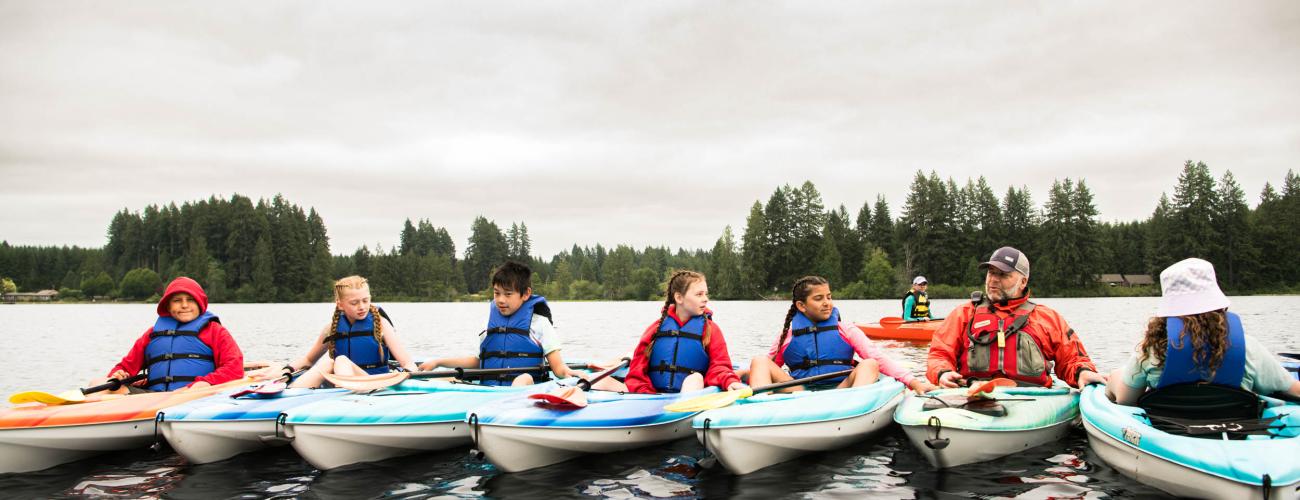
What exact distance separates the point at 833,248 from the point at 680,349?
5979 centimetres

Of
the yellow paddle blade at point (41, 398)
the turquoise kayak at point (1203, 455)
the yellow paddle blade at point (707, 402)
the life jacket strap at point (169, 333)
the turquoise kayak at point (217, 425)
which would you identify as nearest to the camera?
the turquoise kayak at point (1203, 455)

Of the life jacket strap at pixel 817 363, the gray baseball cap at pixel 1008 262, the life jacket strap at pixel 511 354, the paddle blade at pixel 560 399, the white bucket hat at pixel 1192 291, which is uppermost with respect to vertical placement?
the gray baseball cap at pixel 1008 262

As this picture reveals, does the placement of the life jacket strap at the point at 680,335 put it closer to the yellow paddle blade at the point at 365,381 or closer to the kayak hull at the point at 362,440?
the kayak hull at the point at 362,440

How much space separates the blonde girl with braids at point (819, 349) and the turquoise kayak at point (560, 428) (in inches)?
39.8

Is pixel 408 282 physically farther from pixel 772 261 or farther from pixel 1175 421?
pixel 1175 421

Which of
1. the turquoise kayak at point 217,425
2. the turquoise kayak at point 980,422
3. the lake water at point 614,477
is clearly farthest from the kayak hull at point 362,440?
the turquoise kayak at point 980,422

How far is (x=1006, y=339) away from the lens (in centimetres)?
671

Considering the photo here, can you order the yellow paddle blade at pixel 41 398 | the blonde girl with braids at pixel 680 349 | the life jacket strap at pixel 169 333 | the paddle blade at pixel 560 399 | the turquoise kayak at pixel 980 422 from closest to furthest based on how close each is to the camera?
Answer: 1. the turquoise kayak at pixel 980 422
2. the paddle blade at pixel 560 399
3. the yellow paddle blade at pixel 41 398
4. the blonde girl with braids at pixel 680 349
5. the life jacket strap at pixel 169 333

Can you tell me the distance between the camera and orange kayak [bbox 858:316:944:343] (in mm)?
17639

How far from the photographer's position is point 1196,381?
482 cm

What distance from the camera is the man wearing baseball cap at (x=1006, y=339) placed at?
6672 mm

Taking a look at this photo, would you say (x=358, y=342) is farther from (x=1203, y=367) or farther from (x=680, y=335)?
(x=1203, y=367)

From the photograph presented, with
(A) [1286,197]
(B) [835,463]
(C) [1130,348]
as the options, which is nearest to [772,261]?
(A) [1286,197]

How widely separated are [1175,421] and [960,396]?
1.46 meters
